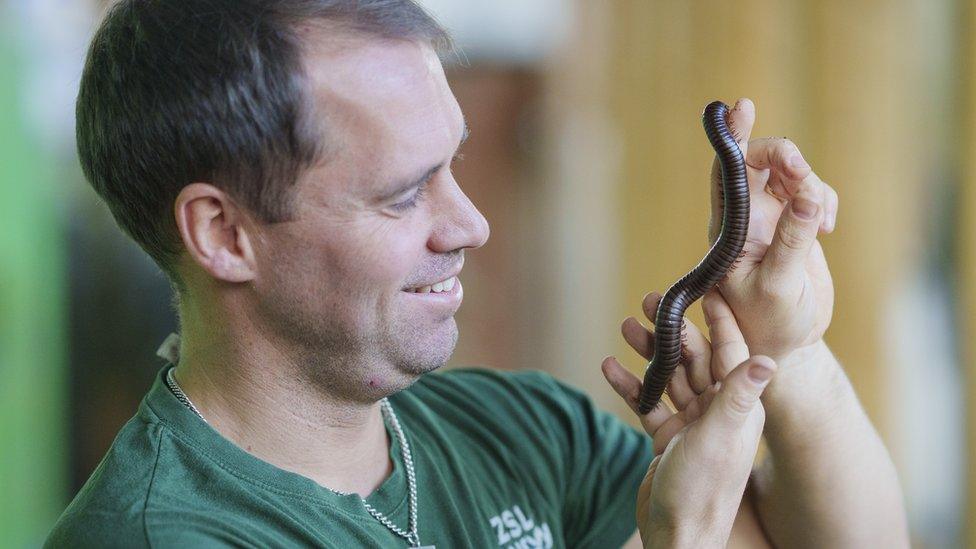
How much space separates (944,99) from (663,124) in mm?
1137

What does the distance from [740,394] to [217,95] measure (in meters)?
0.75

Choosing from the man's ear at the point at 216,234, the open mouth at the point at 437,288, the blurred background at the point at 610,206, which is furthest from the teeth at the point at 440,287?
the blurred background at the point at 610,206

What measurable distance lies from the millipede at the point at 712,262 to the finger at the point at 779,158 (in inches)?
1.7

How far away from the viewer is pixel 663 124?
14.2ft

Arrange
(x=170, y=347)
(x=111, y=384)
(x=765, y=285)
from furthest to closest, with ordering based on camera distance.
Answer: (x=111, y=384) → (x=170, y=347) → (x=765, y=285)

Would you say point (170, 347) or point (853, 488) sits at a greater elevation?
point (170, 347)

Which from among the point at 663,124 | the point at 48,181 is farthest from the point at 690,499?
the point at 48,181

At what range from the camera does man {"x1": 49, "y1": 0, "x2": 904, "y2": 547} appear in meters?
1.31

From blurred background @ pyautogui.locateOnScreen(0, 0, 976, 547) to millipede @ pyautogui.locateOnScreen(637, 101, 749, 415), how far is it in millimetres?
1323

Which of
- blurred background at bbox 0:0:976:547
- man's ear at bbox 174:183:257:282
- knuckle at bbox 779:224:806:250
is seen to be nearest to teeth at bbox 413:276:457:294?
man's ear at bbox 174:183:257:282

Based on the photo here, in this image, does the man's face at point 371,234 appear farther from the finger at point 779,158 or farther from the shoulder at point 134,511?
the finger at point 779,158

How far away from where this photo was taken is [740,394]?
50.0 inches

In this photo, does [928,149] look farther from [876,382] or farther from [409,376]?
[409,376]

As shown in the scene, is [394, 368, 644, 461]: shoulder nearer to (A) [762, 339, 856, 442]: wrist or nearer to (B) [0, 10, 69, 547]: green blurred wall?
(A) [762, 339, 856, 442]: wrist
